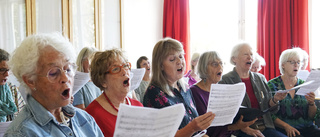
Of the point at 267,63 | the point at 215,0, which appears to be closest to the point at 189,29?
the point at 215,0

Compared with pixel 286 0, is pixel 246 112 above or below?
below

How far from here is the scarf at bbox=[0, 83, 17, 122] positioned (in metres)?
2.49

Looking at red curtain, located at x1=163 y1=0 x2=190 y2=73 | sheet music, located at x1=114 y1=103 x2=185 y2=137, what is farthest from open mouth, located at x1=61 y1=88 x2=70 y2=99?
red curtain, located at x1=163 y1=0 x2=190 y2=73

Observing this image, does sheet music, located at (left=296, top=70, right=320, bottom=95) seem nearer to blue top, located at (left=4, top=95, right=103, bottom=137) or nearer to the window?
blue top, located at (left=4, top=95, right=103, bottom=137)

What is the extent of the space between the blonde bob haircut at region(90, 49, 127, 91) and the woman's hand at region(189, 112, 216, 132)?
57 cm

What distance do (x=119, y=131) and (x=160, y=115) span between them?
0.18 metres

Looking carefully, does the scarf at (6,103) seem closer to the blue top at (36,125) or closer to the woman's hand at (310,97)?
the blue top at (36,125)

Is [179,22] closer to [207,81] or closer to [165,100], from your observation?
[207,81]

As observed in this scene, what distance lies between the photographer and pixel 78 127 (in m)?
1.35

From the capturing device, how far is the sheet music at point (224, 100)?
1.85 metres

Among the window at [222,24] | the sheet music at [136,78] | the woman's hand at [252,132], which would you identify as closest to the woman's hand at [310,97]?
the woman's hand at [252,132]

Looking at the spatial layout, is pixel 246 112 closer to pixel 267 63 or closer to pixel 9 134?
pixel 9 134

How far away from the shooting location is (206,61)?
2693 millimetres

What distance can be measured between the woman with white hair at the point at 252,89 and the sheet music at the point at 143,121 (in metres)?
1.77
